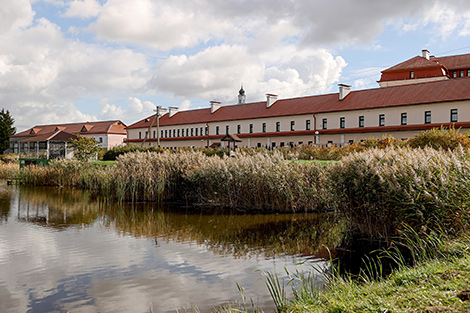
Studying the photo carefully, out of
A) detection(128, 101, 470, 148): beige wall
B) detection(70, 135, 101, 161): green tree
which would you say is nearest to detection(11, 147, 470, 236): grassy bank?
detection(70, 135, 101, 161): green tree

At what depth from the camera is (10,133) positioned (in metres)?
76.1

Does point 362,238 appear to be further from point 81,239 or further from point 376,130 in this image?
point 376,130

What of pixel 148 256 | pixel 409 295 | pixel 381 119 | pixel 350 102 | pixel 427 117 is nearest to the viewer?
pixel 409 295

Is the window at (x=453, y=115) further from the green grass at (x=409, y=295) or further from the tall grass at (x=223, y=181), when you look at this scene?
the green grass at (x=409, y=295)

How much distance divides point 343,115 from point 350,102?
6.66 feet

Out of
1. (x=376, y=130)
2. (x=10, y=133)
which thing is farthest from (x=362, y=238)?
(x=10, y=133)

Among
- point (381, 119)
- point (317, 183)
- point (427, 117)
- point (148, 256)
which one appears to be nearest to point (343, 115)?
point (381, 119)

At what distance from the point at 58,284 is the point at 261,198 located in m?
8.18

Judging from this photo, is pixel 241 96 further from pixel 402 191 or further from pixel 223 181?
pixel 402 191

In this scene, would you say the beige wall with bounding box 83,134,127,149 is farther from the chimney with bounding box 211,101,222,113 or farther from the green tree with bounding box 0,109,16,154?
the chimney with bounding box 211,101,222,113

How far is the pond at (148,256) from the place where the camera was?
6020 millimetres

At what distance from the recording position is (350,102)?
150ft

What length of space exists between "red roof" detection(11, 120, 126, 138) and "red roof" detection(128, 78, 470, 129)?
21.8 m

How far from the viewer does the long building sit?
39.2 metres
